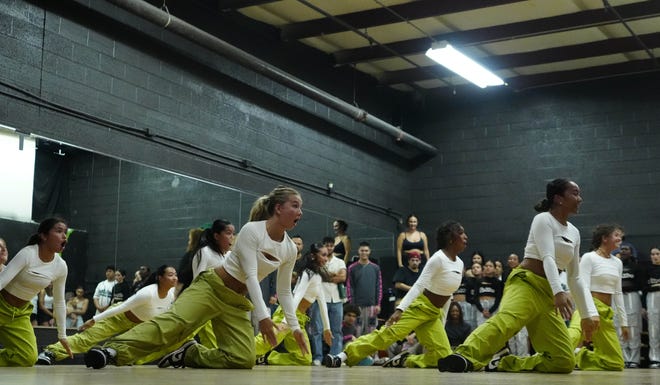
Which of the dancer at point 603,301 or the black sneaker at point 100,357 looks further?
the dancer at point 603,301

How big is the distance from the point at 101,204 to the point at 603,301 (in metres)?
6.06

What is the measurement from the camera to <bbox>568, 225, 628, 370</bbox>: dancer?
786 cm

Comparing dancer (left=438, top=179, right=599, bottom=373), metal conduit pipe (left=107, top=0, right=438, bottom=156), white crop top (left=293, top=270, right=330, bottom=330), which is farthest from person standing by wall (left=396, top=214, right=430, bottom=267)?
dancer (left=438, top=179, right=599, bottom=373)

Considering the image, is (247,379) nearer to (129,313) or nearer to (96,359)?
(96,359)

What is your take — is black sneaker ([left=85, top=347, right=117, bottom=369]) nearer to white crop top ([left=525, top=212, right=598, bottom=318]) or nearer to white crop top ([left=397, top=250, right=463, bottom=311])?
white crop top ([left=525, top=212, right=598, bottom=318])

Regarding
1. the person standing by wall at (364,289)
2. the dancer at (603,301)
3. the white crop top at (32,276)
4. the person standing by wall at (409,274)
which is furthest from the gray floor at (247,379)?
the person standing by wall at (409,274)

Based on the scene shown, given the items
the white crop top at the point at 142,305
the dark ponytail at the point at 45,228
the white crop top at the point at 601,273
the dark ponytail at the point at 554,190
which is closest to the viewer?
the dark ponytail at the point at 554,190

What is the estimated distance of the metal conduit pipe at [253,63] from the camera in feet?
35.0

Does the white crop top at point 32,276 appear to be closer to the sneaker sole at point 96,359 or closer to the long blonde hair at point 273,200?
the sneaker sole at point 96,359

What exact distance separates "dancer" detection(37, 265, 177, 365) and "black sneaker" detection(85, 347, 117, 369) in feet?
9.60

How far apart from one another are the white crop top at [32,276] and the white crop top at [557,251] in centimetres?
417

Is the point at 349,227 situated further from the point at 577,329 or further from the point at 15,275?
the point at 15,275

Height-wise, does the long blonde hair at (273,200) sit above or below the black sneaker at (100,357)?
above

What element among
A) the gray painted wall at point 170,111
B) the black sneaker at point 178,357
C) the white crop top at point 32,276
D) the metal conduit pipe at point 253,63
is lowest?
the black sneaker at point 178,357
